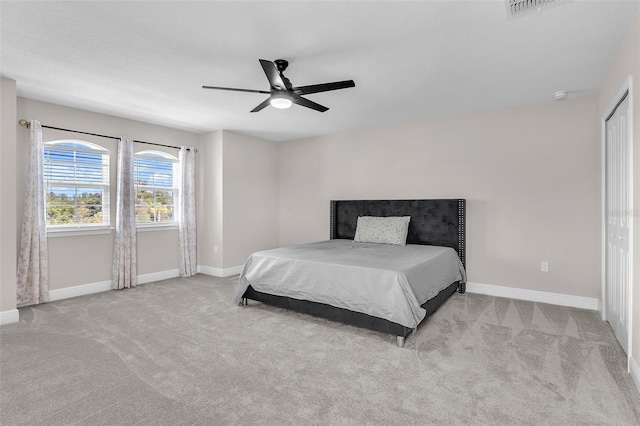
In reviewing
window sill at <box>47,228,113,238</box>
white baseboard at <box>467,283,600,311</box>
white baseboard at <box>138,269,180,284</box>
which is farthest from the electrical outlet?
window sill at <box>47,228,113,238</box>

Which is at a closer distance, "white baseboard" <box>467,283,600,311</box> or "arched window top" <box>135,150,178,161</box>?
"white baseboard" <box>467,283,600,311</box>

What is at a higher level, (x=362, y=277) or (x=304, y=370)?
(x=362, y=277)

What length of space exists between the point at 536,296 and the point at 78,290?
19.0ft

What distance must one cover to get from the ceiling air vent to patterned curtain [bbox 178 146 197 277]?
4.77 metres

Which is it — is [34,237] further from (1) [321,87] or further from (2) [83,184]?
(1) [321,87]

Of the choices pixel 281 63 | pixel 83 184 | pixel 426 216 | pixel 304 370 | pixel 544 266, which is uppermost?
pixel 281 63

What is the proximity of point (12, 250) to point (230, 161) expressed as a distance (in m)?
2.97

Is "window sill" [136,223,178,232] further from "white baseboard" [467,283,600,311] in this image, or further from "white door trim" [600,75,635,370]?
"white door trim" [600,75,635,370]

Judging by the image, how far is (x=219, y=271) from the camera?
17.4 feet

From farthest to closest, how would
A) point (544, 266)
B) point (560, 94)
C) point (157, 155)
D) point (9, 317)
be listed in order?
point (157, 155)
point (544, 266)
point (560, 94)
point (9, 317)

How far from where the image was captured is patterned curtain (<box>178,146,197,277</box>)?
17.4 ft

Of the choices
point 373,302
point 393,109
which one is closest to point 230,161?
point 393,109

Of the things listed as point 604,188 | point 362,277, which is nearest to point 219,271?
point 362,277

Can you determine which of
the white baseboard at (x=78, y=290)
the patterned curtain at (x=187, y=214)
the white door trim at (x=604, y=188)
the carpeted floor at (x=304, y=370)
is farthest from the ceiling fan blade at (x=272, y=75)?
the white baseboard at (x=78, y=290)
